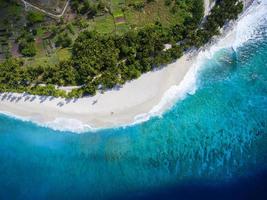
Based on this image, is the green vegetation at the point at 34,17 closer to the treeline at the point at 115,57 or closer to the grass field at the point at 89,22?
the grass field at the point at 89,22

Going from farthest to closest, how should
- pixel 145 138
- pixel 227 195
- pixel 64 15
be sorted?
pixel 64 15, pixel 145 138, pixel 227 195

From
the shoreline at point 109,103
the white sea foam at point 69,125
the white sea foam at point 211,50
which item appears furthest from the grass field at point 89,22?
the white sea foam at point 69,125

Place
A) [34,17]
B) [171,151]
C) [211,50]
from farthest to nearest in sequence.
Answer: [34,17], [211,50], [171,151]

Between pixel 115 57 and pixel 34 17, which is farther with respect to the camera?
pixel 34 17

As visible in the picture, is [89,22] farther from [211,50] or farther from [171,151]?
[171,151]

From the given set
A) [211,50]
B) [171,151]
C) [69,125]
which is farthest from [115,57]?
[171,151]

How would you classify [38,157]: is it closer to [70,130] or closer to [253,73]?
[70,130]

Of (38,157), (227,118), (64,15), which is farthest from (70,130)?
(227,118)
